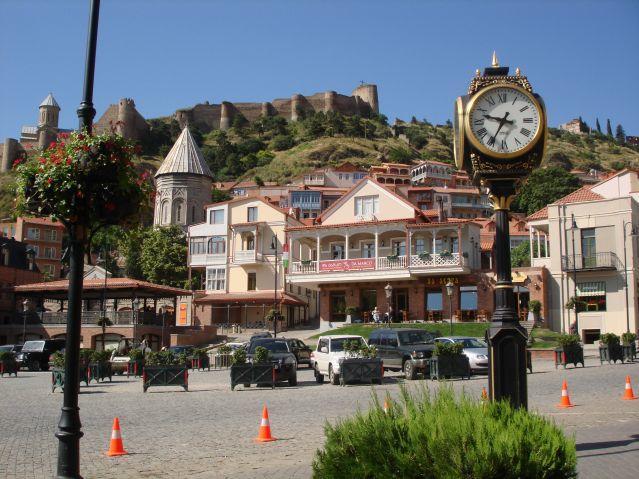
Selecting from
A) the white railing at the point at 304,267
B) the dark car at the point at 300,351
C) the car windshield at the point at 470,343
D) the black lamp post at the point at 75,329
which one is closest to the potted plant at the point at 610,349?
the car windshield at the point at 470,343

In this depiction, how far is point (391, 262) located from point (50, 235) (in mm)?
58548

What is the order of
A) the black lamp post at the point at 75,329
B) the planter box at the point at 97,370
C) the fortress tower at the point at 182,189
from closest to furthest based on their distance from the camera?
1. the black lamp post at the point at 75,329
2. the planter box at the point at 97,370
3. the fortress tower at the point at 182,189

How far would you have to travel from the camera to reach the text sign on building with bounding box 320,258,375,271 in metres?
50.6

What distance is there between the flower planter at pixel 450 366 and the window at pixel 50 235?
260ft

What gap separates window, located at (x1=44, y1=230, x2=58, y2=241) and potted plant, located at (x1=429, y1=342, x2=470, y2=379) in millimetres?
79142

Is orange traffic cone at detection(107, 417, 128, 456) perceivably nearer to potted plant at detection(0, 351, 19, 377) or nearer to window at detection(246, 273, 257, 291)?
potted plant at detection(0, 351, 19, 377)

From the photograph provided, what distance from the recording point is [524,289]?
45.4 meters

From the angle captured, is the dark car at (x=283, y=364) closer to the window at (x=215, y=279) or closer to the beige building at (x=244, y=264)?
the beige building at (x=244, y=264)

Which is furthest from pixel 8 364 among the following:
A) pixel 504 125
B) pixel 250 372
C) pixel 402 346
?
pixel 504 125

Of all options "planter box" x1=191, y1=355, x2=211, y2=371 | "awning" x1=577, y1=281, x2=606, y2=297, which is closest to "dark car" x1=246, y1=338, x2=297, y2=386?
"planter box" x1=191, y1=355, x2=211, y2=371

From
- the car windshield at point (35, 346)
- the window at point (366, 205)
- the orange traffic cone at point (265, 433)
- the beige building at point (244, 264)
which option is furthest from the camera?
the beige building at point (244, 264)

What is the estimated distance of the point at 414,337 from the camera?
2548 centimetres

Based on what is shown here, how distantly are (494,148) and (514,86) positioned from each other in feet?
2.81

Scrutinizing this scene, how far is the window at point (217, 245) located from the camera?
61656 millimetres
